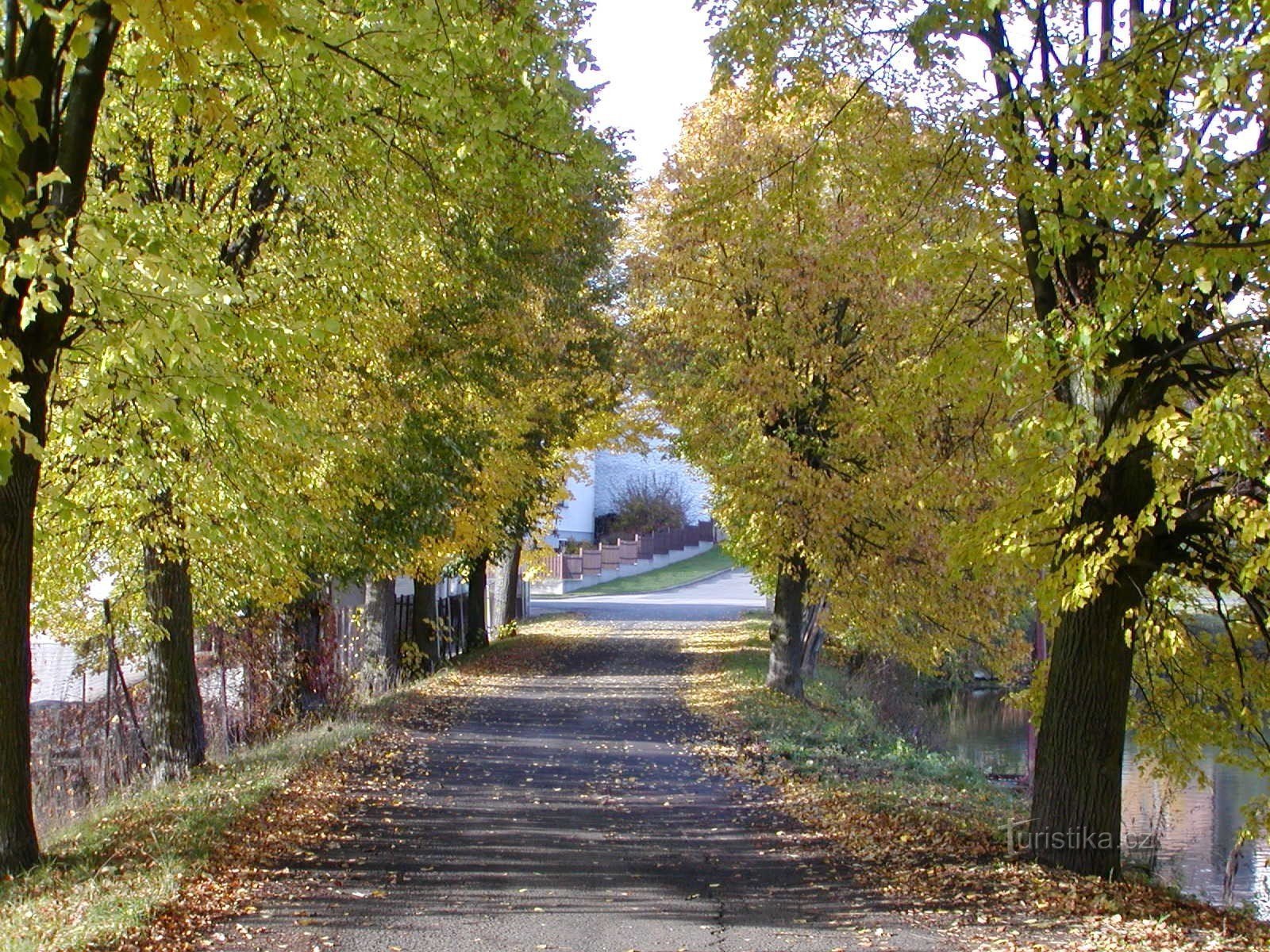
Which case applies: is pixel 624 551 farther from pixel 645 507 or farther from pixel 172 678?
pixel 172 678

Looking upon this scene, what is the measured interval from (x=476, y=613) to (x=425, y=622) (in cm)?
613

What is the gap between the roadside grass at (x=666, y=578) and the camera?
193ft

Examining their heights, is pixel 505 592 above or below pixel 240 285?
below

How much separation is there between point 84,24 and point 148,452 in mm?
4443

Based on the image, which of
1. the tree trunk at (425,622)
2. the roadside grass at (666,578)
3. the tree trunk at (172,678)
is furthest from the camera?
the roadside grass at (666,578)

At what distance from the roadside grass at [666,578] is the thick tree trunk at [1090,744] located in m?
43.0

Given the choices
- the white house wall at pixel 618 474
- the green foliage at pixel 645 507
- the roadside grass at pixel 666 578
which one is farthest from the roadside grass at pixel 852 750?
the white house wall at pixel 618 474

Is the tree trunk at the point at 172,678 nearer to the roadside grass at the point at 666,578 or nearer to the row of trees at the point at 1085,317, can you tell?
the row of trees at the point at 1085,317

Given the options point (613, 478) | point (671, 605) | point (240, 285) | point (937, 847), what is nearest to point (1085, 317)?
point (937, 847)

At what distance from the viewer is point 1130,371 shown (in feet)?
26.6

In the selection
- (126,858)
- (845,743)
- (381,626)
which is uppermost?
(381,626)

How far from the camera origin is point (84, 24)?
577 cm

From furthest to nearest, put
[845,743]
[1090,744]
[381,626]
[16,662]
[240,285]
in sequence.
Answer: [381,626], [845,743], [240,285], [1090,744], [16,662]

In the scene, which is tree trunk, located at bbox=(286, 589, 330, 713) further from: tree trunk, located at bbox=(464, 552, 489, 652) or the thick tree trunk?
the thick tree trunk
